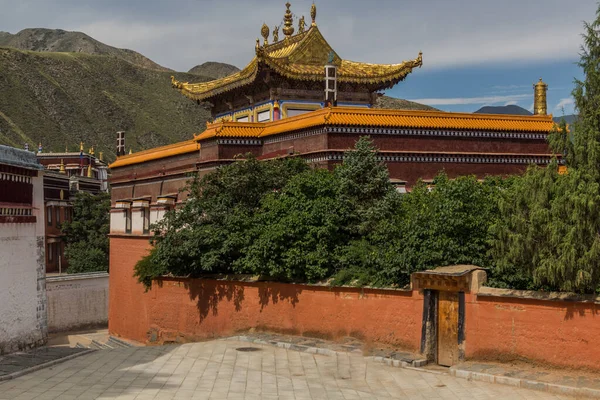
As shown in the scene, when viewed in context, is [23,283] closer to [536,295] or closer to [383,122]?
[383,122]

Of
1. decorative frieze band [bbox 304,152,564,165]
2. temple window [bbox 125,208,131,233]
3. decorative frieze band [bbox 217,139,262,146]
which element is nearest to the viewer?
decorative frieze band [bbox 304,152,564,165]

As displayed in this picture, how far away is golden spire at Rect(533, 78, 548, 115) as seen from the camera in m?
25.5

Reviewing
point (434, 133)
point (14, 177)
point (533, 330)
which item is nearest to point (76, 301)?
point (14, 177)

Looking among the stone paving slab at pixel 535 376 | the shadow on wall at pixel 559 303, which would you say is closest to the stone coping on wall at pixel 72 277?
the stone paving slab at pixel 535 376

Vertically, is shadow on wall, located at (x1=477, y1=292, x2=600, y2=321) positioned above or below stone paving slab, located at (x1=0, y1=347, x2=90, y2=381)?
above

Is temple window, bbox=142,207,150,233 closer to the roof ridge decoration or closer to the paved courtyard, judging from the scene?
the roof ridge decoration

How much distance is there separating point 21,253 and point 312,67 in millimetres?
12670

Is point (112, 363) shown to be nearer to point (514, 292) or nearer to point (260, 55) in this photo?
point (514, 292)

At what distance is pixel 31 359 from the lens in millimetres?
15633

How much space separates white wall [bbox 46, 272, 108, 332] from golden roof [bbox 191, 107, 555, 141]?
11148 mm

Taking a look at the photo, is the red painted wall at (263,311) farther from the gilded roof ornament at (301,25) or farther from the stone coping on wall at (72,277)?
the gilded roof ornament at (301,25)

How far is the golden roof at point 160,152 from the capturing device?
82.6 feet

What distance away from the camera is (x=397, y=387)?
1342cm

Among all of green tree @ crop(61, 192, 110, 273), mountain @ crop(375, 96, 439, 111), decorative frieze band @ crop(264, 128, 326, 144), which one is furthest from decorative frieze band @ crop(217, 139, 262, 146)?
mountain @ crop(375, 96, 439, 111)
